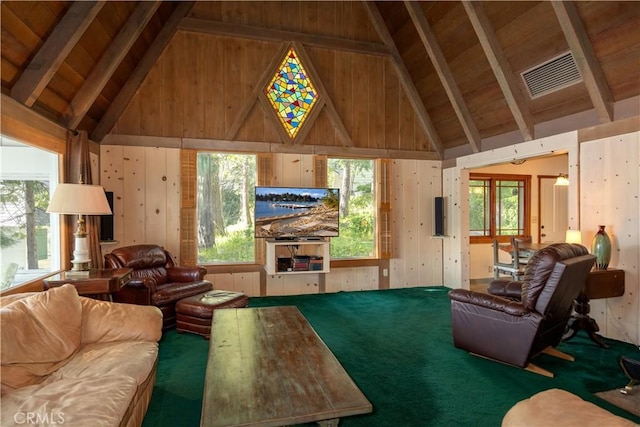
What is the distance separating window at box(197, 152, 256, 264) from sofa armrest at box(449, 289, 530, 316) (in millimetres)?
3282

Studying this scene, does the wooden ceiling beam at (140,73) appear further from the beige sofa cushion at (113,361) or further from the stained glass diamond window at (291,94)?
the beige sofa cushion at (113,361)

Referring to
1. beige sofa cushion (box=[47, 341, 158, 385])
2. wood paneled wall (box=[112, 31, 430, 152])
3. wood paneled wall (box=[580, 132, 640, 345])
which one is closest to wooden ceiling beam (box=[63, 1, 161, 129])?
wood paneled wall (box=[112, 31, 430, 152])

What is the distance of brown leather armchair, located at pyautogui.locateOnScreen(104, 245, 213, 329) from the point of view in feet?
12.3

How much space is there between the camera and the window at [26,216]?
3354 millimetres

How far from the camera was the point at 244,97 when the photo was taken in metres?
5.35

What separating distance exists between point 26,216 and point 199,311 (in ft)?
6.82

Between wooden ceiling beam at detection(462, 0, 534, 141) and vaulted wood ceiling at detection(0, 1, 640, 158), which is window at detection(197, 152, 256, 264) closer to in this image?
vaulted wood ceiling at detection(0, 1, 640, 158)

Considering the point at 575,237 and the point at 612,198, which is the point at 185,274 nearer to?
the point at 575,237

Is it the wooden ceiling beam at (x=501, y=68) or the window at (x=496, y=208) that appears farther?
the window at (x=496, y=208)

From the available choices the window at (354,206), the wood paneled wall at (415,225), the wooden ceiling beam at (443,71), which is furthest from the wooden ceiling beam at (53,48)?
the wood paneled wall at (415,225)

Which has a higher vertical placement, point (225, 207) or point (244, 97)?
point (244, 97)

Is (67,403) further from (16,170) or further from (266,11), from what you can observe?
(266,11)

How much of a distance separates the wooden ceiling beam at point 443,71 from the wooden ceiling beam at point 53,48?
384 cm

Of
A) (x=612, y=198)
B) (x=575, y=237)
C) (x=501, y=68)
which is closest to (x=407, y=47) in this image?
(x=501, y=68)
